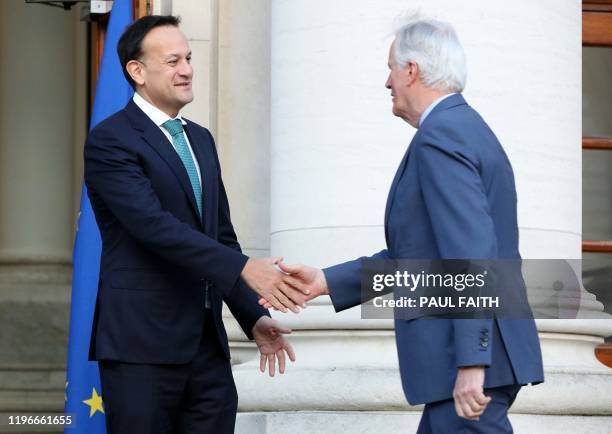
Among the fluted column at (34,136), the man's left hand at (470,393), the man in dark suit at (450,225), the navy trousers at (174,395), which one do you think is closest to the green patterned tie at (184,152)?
the navy trousers at (174,395)

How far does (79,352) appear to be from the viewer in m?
6.32

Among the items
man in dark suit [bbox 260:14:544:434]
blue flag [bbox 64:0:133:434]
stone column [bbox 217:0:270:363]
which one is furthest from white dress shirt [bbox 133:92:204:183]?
stone column [bbox 217:0:270:363]

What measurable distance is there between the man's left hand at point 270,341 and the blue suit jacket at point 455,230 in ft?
2.99

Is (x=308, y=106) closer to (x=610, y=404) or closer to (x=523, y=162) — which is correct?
(x=523, y=162)

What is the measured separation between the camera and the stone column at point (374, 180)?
6055 millimetres

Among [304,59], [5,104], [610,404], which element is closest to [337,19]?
[304,59]

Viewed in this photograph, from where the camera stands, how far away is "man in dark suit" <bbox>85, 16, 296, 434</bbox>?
14.8 ft

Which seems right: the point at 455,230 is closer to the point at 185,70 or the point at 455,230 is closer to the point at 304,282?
the point at 304,282

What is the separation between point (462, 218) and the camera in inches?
150

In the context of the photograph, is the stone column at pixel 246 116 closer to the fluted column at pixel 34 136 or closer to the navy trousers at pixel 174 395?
the navy trousers at pixel 174 395

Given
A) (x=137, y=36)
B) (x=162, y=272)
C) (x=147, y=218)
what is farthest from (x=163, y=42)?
(x=162, y=272)

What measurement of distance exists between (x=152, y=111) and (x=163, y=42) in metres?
0.25

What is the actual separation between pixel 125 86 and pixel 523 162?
188 cm

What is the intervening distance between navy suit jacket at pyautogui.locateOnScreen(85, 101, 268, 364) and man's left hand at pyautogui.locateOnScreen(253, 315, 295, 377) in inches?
10.4
